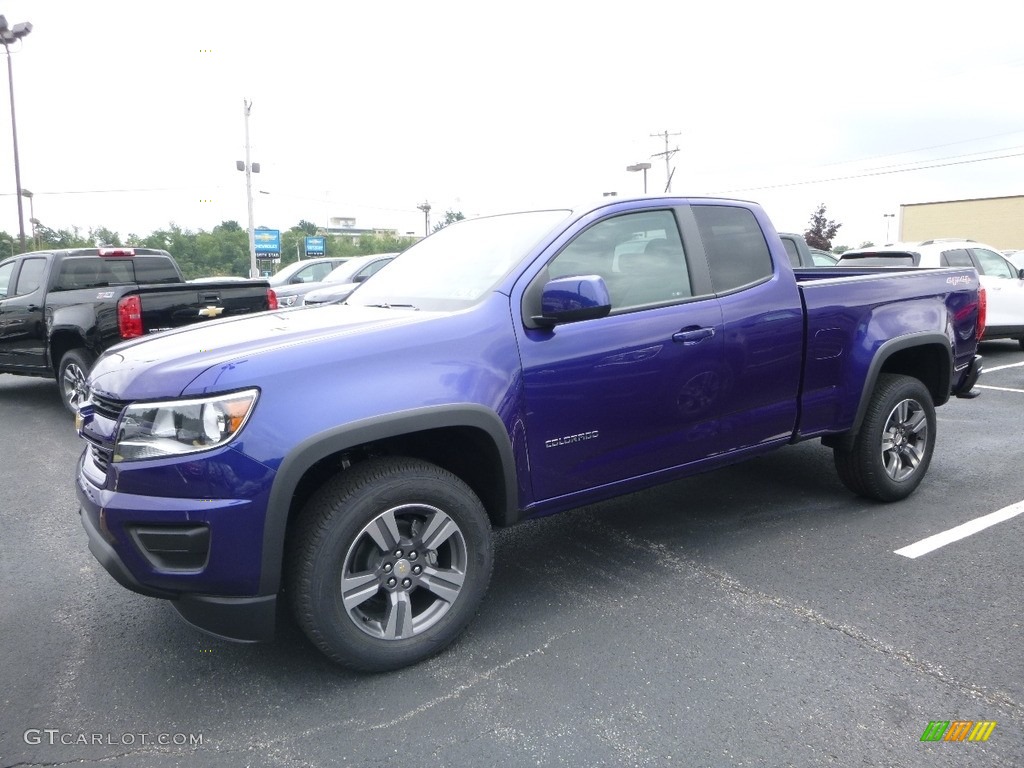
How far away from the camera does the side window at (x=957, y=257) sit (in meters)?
11.3

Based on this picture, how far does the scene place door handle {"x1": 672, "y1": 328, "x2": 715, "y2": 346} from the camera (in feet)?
12.1

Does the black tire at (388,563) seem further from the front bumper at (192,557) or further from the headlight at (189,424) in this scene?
the headlight at (189,424)

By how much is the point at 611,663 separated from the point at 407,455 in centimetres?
117

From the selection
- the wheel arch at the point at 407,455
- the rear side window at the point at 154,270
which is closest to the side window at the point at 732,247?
the wheel arch at the point at 407,455

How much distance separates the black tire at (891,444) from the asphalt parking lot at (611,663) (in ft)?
0.68

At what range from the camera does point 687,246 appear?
3998 millimetres

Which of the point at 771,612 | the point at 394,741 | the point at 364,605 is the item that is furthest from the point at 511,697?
the point at 771,612

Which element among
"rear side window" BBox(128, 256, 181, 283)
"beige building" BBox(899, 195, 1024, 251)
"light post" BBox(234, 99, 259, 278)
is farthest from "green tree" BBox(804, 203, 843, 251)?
"rear side window" BBox(128, 256, 181, 283)

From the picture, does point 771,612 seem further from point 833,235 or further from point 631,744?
point 833,235

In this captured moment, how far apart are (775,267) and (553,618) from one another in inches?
88.2

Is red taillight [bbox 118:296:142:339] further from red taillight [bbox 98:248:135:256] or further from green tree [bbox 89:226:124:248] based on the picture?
green tree [bbox 89:226:124:248]

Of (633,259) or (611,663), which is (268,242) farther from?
(611,663)

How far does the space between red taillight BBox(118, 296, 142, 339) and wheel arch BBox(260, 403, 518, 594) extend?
493 centimetres

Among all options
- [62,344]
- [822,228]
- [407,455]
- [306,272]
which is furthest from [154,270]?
[822,228]
